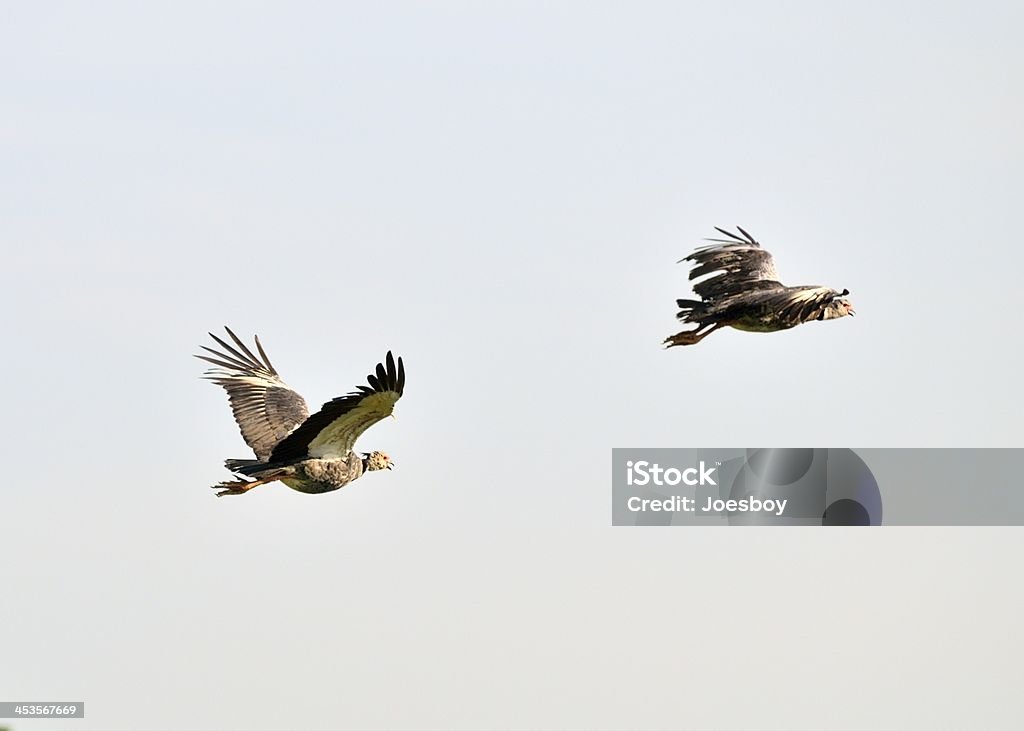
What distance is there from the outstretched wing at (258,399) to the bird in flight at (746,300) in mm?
6581

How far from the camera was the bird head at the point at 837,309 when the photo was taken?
90.6 ft

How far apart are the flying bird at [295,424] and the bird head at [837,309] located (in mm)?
7122

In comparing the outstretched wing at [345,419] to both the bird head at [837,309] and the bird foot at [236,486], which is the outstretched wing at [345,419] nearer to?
the bird foot at [236,486]

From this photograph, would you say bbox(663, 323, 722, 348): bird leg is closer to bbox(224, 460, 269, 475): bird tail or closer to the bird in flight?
the bird in flight

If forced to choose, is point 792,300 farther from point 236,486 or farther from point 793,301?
point 236,486

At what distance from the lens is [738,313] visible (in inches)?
1049

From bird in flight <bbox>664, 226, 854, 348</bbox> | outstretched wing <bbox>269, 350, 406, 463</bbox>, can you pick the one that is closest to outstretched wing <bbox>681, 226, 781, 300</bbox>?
bird in flight <bbox>664, 226, 854, 348</bbox>

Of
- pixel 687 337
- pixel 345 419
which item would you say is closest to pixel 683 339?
pixel 687 337

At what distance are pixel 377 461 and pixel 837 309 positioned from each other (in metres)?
7.56

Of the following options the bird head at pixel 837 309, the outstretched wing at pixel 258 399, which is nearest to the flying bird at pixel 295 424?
the outstretched wing at pixel 258 399

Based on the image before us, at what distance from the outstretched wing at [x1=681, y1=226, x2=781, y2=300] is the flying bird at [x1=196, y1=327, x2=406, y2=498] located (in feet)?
18.5

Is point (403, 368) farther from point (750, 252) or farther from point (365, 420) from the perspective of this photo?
point (750, 252)

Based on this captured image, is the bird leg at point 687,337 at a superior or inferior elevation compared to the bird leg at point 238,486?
superior

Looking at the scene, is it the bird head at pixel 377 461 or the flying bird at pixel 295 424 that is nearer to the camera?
the flying bird at pixel 295 424
